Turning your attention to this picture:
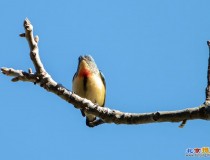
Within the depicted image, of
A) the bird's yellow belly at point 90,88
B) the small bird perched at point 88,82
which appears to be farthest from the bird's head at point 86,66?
the bird's yellow belly at point 90,88

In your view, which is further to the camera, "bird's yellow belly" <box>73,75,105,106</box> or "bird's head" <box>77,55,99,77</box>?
"bird's head" <box>77,55,99,77</box>

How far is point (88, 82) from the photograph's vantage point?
8.52 metres

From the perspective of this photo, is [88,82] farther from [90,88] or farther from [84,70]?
[84,70]

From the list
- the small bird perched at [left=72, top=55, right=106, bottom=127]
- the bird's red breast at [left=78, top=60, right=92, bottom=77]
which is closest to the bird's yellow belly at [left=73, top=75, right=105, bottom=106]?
the small bird perched at [left=72, top=55, right=106, bottom=127]

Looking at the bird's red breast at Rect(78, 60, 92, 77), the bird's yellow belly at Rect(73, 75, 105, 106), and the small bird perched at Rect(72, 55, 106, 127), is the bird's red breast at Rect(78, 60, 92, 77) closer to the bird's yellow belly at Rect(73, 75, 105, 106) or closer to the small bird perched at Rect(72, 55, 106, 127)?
the small bird perched at Rect(72, 55, 106, 127)

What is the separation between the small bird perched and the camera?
8.45 metres

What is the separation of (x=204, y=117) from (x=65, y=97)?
6.21 ft

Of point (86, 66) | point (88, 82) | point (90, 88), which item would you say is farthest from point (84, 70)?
point (90, 88)

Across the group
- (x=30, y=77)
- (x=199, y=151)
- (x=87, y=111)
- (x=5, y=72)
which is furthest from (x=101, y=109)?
(x=199, y=151)

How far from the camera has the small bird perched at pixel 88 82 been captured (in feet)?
27.7

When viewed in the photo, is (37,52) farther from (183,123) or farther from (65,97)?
(183,123)

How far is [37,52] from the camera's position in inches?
185

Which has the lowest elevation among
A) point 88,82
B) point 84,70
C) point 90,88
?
point 90,88

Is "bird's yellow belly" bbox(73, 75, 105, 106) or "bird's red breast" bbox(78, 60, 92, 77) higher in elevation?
"bird's red breast" bbox(78, 60, 92, 77)
